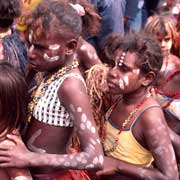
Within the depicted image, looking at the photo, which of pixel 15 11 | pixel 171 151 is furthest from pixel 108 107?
pixel 15 11

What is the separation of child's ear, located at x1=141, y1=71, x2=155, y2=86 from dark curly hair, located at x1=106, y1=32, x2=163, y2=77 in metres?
0.02

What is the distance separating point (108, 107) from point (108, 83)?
0.86 ft

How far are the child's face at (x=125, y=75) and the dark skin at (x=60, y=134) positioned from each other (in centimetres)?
32

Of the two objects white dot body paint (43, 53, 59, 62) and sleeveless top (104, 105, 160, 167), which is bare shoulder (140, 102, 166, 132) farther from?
white dot body paint (43, 53, 59, 62)

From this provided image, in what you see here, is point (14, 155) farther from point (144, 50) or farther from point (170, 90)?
point (170, 90)

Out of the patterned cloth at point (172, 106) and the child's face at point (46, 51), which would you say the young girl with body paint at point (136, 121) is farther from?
the patterned cloth at point (172, 106)

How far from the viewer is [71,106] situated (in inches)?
85.7

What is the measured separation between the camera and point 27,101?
235 cm

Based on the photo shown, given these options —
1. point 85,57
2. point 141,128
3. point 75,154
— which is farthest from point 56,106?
point 85,57

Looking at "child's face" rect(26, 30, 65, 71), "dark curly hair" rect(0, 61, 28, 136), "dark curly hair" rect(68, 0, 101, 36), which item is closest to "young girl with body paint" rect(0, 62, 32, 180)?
"dark curly hair" rect(0, 61, 28, 136)

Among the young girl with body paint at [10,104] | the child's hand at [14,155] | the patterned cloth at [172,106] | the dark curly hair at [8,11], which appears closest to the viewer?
the child's hand at [14,155]

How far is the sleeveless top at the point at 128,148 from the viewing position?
2.55 metres

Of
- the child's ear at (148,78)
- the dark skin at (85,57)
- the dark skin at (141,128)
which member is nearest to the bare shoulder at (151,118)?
the dark skin at (141,128)

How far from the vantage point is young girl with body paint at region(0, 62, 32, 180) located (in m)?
2.23
